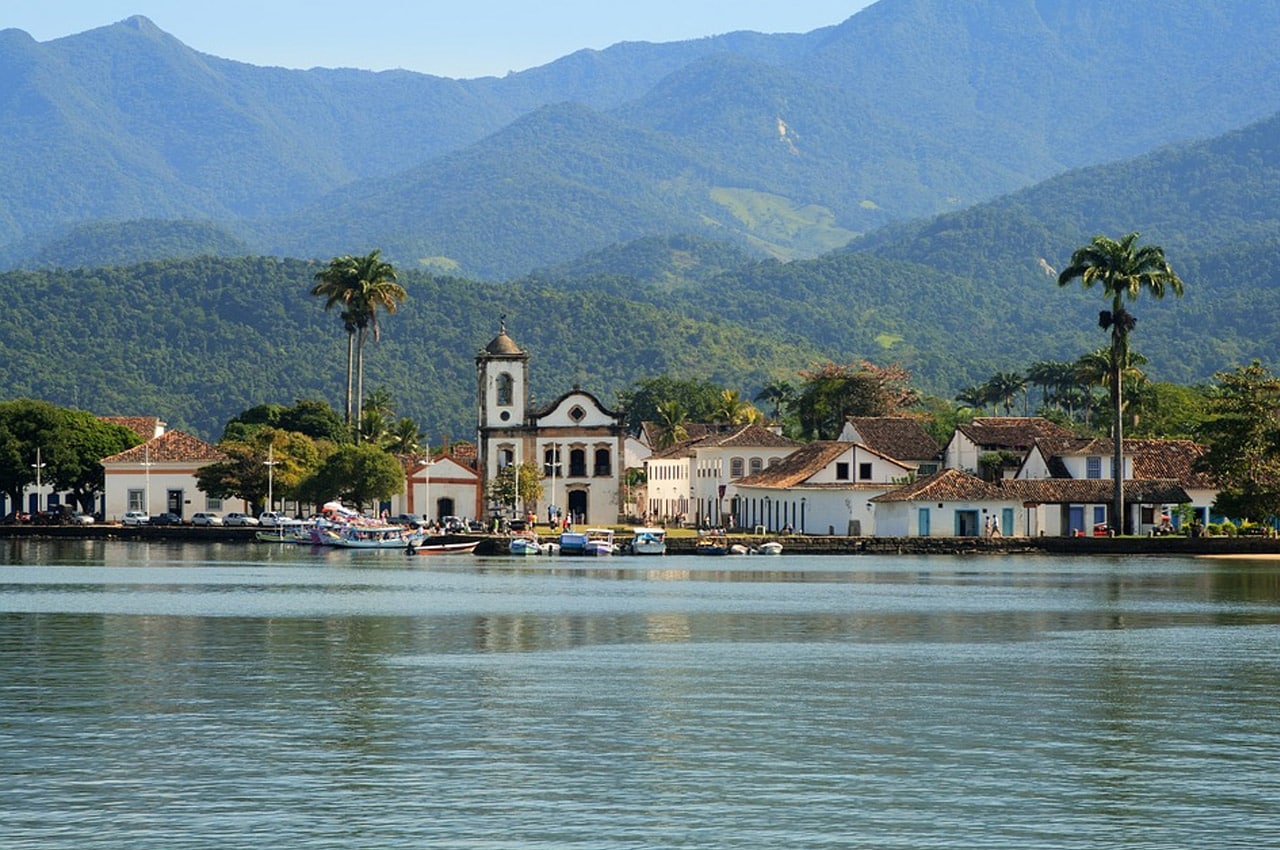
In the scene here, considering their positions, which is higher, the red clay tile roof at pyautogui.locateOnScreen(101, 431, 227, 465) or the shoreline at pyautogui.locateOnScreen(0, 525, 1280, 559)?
the red clay tile roof at pyautogui.locateOnScreen(101, 431, 227, 465)

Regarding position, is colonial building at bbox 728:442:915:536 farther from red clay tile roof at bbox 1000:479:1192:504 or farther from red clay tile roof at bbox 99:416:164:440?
red clay tile roof at bbox 99:416:164:440

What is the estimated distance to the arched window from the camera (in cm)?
15025

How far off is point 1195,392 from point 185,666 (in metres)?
155

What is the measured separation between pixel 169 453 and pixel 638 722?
121751 millimetres

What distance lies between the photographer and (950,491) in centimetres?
11838

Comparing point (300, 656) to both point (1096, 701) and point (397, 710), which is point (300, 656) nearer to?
point (397, 710)

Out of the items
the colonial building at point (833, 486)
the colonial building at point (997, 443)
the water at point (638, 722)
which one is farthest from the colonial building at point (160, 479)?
the water at point (638, 722)

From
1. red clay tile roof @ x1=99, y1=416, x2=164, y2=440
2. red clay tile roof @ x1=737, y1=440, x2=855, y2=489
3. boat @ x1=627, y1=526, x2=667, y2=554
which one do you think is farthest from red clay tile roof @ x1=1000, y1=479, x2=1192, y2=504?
red clay tile roof @ x1=99, y1=416, x2=164, y2=440

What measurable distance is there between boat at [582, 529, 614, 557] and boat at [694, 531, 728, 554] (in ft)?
17.3

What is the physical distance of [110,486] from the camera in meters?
155

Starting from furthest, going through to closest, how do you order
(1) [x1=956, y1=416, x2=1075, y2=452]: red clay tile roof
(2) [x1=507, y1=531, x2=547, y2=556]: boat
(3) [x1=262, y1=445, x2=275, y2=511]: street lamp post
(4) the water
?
(3) [x1=262, y1=445, x2=275, y2=511]: street lamp post
(1) [x1=956, y1=416, x2=1075, y2=452]: red clay tile roof
(2) [x1=507, y1=531, x2=547, y2=556]: boat
(4) the water

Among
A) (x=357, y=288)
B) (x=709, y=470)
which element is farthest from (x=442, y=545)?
(x=357, y=288)

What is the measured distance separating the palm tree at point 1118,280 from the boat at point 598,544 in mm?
29573

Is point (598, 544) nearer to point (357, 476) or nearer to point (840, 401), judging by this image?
point (357, 476)
